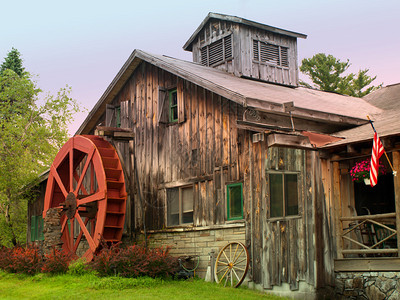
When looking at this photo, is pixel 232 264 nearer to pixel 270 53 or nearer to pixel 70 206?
pixel 70 206

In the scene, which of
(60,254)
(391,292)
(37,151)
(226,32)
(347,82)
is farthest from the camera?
(347,82)

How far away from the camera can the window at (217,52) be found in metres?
17.8

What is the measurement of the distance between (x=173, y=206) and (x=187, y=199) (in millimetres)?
622

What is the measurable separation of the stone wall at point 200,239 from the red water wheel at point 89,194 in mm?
1377

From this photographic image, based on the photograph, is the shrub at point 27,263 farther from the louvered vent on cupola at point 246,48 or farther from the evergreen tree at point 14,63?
the evergreen tree at point 14,63

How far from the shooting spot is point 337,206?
38.3 ft

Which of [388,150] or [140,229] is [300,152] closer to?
[388,150]

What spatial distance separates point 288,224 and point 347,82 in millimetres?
25627

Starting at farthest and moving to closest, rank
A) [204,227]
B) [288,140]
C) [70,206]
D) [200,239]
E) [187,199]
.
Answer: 1. [70,206]
2. [187,199]
3. [200,239]
4. [204,227]
5. [288,140]

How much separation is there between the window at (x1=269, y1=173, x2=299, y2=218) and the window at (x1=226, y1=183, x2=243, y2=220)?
2.96ft

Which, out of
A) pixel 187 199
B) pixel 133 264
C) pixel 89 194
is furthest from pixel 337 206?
pixel 89 194

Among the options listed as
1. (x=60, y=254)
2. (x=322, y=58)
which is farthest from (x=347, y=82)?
(x=60, y=254)

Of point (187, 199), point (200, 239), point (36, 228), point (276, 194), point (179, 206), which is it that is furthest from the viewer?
point (36, 228)

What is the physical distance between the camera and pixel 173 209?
14.9 m
